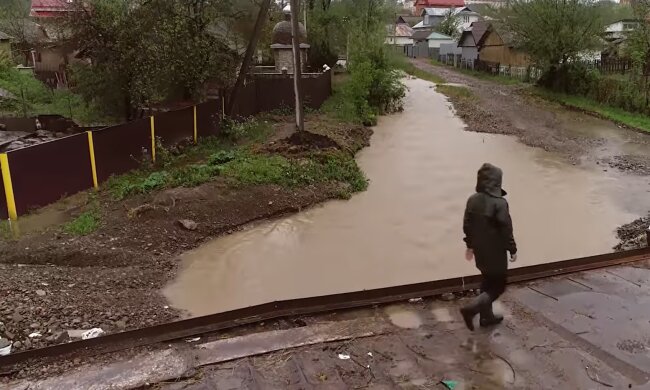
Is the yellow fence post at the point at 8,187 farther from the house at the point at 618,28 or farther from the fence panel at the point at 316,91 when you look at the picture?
the house at the point at 618,28

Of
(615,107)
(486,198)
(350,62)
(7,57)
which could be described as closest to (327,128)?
(350,62)

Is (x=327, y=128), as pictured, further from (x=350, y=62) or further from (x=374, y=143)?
(x=350, y=62)

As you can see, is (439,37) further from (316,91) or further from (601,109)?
(316,91)

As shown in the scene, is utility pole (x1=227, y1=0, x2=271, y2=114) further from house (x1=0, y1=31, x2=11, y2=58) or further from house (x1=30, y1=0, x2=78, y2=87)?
house (x1=0, y1=31, x2=11, y2=58)

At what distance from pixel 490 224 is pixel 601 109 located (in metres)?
24.1

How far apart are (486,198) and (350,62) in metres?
20.4

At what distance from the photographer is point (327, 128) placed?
18.4 metres

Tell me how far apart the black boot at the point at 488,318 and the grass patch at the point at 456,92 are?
84.3 feet

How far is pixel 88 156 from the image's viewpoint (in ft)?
36.9

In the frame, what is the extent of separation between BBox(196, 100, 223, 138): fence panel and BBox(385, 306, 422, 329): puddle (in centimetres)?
1120

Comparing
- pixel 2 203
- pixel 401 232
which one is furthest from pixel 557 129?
pixel 2 203

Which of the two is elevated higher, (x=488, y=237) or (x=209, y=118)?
(x=209, y=118)

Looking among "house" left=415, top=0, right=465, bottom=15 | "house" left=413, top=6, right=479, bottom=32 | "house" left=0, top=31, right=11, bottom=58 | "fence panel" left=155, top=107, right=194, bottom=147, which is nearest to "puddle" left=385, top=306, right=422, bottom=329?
"fence panel" left=155, top=107, right=194, bottom=147

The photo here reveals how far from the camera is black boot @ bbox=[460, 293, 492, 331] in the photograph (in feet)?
15.9
